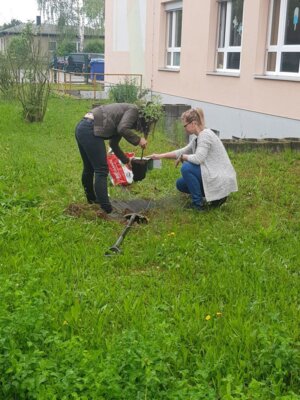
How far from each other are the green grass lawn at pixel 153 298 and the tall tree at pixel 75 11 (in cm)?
6610

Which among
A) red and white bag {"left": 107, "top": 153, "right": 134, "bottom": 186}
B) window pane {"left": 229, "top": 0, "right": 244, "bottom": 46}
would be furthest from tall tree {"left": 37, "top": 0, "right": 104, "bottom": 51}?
red and white bag {"left": 107, "top": 153, "right": 134, "bottom": 186}

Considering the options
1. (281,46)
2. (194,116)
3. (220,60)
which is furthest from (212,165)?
(220,60)

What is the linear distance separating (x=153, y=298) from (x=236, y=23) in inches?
417

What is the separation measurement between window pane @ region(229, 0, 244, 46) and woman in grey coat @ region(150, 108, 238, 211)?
25.1 ft

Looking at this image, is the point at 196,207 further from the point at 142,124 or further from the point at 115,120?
the point at 115,120

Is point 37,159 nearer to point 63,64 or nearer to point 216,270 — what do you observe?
point 216,270

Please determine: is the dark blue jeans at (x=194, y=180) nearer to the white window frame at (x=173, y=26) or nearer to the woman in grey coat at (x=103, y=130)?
the woman in grey coat at (x=103, y=130)

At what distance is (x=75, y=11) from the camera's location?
2911 inches

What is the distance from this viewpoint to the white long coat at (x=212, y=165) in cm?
623

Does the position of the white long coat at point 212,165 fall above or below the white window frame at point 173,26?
below

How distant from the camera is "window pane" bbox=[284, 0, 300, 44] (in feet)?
36.0

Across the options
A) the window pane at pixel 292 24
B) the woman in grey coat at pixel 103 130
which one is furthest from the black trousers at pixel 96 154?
the window pane at pixel 292 24

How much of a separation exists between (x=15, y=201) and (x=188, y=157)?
215 centimetres

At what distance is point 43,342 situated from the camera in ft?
10.9
